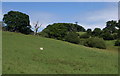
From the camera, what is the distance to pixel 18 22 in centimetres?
7556

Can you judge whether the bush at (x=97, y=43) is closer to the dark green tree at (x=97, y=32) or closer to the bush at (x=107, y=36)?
the bush at (x=107, y=36)

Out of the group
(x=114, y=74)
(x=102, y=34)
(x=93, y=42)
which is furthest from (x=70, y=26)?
(x=114, y=74)

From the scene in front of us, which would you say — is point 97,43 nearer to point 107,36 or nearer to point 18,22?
point 107,36

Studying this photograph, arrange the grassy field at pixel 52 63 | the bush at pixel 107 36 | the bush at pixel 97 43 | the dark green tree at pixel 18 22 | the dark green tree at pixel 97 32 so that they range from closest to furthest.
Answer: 1. the grassy field at pixel 52 63
2. the bush at pixel 97 43
3. the dark green tree at pixel 18 22
4. the bush at pixel 107 36
5. the dark green tree at pixel 97 32

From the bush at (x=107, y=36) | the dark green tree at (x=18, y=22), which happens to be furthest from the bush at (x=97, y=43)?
the dark green tree at (x=18, y=22)

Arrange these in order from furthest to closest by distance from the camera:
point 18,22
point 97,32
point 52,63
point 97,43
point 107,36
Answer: point 97,32 < point 107,36 < point 18,22 < point 97,43 < point 52,63

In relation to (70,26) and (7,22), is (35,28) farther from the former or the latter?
(70,26)

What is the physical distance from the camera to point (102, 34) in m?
79.6

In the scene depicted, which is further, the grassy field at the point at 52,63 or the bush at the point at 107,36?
the bush at the point at 107,36

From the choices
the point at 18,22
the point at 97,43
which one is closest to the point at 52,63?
the point at 97,43

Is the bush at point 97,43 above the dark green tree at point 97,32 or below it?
below

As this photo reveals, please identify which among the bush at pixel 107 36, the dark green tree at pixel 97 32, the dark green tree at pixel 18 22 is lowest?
the bush at pixel 107 36

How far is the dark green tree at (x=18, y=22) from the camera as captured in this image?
245 ft

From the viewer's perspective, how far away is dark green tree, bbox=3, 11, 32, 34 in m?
74.6
